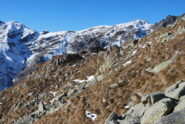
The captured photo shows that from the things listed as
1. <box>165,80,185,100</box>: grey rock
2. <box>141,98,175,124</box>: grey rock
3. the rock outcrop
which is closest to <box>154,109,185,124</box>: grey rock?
the rock outcrop

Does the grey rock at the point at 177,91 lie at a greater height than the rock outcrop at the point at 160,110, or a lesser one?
greater

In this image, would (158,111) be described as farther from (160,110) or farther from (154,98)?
(154,98)

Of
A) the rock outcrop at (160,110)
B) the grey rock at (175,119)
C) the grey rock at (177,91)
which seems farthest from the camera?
the grey rock at (177,91)

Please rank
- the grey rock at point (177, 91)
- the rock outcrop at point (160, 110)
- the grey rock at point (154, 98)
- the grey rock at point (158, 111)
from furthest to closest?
the grey rock at point (154, 98)
the grey rock at point (177, 91)
the grey rock at point (158, 111)
the rock outcrop at point (160, 110)

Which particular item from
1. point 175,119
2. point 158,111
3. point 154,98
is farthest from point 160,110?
point 175,119

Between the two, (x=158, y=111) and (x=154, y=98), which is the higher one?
(x=154, y=98)

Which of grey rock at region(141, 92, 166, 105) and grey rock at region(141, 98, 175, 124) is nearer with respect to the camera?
grey rock at region(141, 98, 175, 124)

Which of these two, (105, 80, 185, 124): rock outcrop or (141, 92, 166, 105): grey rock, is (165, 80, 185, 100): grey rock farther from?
(141, 92, 166, 105): grey rock

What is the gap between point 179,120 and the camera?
456 inches

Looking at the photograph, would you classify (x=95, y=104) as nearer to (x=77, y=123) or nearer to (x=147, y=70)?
(x=77, y=123)

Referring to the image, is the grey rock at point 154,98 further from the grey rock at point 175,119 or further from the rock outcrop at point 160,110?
the grey rock at point 175,119

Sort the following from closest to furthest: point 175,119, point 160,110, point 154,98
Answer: point 175,119, point 160,110, point 154,98

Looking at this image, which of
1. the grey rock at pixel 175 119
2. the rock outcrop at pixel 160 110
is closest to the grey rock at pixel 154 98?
the rock outcrop at pixel 160 110

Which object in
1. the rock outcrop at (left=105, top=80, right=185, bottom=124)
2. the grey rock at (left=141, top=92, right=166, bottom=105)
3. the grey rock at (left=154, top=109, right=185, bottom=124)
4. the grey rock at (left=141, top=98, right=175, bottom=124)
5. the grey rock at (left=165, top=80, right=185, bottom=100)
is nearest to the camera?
the grey rock at (left=154, top=109, right=185, bottom=124)
